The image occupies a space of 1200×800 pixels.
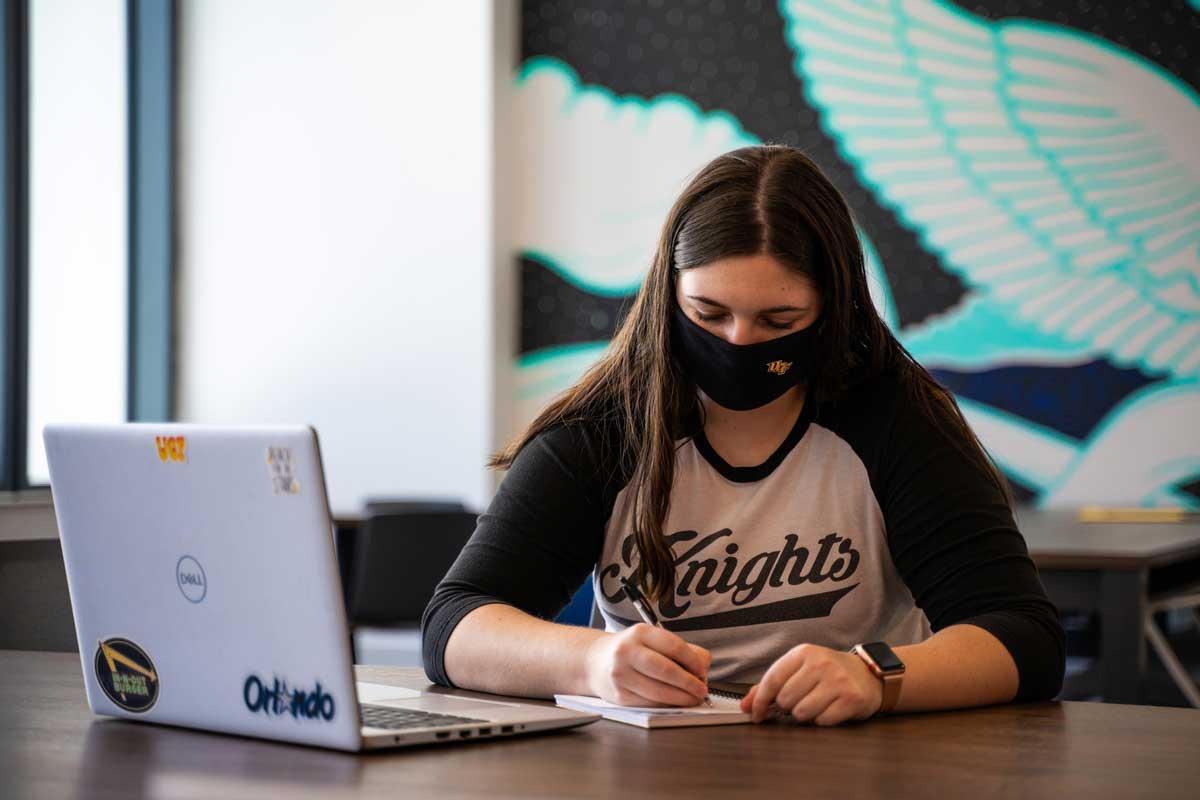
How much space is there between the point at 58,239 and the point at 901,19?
2.82 meters

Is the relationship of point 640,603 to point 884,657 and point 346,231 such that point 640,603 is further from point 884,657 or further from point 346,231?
point 346,231

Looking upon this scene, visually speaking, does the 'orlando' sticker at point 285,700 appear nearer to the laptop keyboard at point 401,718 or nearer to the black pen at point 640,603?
the laptop keyboard at point 401,718

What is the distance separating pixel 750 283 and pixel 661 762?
2.14 ft

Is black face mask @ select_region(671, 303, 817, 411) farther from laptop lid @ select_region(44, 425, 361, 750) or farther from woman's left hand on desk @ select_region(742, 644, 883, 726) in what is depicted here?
laptop lid @ select_region(44, 425, 361, 750)

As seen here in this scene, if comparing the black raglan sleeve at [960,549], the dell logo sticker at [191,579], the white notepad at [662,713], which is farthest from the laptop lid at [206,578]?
the black raglan sleeve at [960,549]

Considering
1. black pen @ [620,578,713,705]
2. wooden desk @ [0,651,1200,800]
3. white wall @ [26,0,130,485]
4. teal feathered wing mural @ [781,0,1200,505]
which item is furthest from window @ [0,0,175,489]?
wooden desk @ [0,651,1200,800]

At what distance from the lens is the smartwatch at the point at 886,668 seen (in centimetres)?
127

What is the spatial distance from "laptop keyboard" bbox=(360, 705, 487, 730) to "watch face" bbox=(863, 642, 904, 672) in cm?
37

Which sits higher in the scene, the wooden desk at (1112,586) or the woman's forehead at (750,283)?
the woman's forehead at (750,283)

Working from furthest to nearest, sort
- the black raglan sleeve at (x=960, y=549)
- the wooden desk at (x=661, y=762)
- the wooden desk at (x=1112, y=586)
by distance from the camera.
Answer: the wooden desk at (x=1112, y=586) → the black raglan sleeve at (x=960, y=549) → the wooden desk at (x=661, y=762)

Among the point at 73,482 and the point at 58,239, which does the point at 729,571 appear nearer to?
the point at 73,482

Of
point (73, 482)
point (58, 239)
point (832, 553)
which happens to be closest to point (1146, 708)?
point (832, 553)

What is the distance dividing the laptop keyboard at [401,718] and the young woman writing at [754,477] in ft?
0.74

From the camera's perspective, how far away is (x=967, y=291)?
4.56 metres
